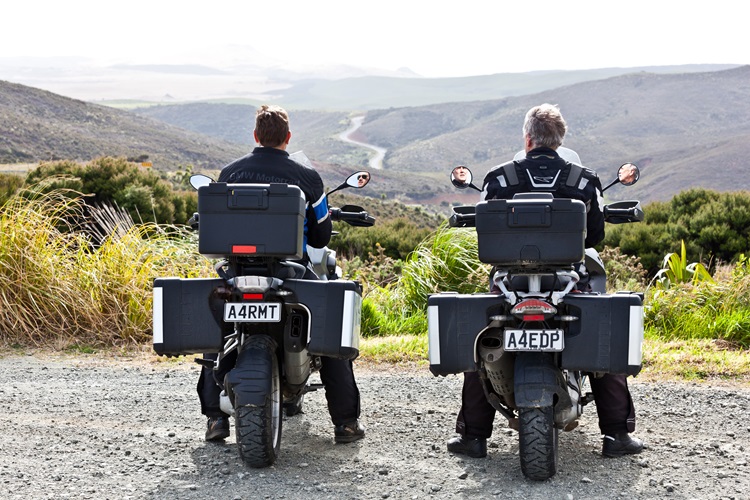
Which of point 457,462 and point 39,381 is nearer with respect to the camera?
point 457,462

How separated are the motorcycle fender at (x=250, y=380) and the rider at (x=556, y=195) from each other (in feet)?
3.78

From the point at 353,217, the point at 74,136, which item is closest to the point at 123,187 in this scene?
the point at 353,217

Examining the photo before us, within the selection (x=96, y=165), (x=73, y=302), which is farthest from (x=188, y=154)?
(x=73, y=302)

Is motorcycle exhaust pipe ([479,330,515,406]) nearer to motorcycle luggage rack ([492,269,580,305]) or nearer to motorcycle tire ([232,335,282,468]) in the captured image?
motorcycle luggage rack ([492,269,580,305])

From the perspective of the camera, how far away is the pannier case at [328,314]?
191 inches

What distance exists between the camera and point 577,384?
16.1 ft

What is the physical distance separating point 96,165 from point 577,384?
42.3ft

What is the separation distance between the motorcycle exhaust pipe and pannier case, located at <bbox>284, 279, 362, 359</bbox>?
0.67 meters

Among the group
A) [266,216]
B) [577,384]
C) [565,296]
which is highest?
[266,216]

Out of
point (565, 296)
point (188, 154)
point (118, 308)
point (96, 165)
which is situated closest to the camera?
point (565, 296)

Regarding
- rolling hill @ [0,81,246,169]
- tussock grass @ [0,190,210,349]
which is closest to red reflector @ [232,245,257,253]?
tussock grass @ [0,190,210,349]

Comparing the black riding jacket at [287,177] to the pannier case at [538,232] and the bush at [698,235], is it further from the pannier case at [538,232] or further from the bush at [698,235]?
the bush at [698,235]

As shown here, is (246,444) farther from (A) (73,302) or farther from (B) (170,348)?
(A) (73,302)

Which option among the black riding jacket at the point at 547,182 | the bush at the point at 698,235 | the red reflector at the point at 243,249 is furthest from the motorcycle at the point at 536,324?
the bush at the point at 698,235
